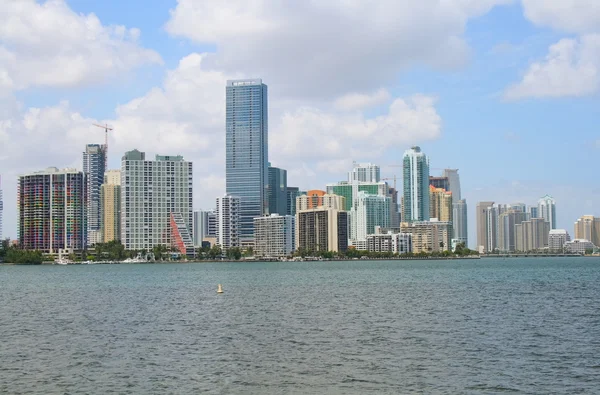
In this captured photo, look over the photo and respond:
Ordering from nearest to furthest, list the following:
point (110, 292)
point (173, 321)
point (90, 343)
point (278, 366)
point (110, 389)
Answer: point (110, 389) < point (278, 366) < point (90, 343) < point (173, 321) < point (110, 292)

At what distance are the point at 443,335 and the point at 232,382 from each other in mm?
20940

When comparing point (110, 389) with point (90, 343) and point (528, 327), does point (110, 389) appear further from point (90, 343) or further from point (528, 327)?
point (528, 327)

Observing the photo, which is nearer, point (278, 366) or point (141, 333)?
point (278, 366)

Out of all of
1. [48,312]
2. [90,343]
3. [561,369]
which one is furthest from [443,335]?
[48,312]

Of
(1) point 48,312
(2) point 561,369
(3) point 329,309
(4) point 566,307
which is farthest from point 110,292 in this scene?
(2) point 561,369

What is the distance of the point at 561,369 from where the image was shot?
4359 cm

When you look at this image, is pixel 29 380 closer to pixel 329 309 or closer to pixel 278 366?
pixel 278 366

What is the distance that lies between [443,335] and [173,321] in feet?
80.2

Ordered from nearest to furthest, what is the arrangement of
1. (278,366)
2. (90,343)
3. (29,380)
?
(29,380)
(278,366)
(90,343)

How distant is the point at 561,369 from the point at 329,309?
36.4 metres

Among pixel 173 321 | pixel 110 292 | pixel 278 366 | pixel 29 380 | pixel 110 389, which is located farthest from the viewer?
pixel 110 292

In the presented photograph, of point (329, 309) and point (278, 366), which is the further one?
point (329, 309)

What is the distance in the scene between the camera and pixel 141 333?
5947cm

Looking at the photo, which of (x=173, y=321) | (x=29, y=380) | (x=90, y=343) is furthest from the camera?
(x=173, y=321)
